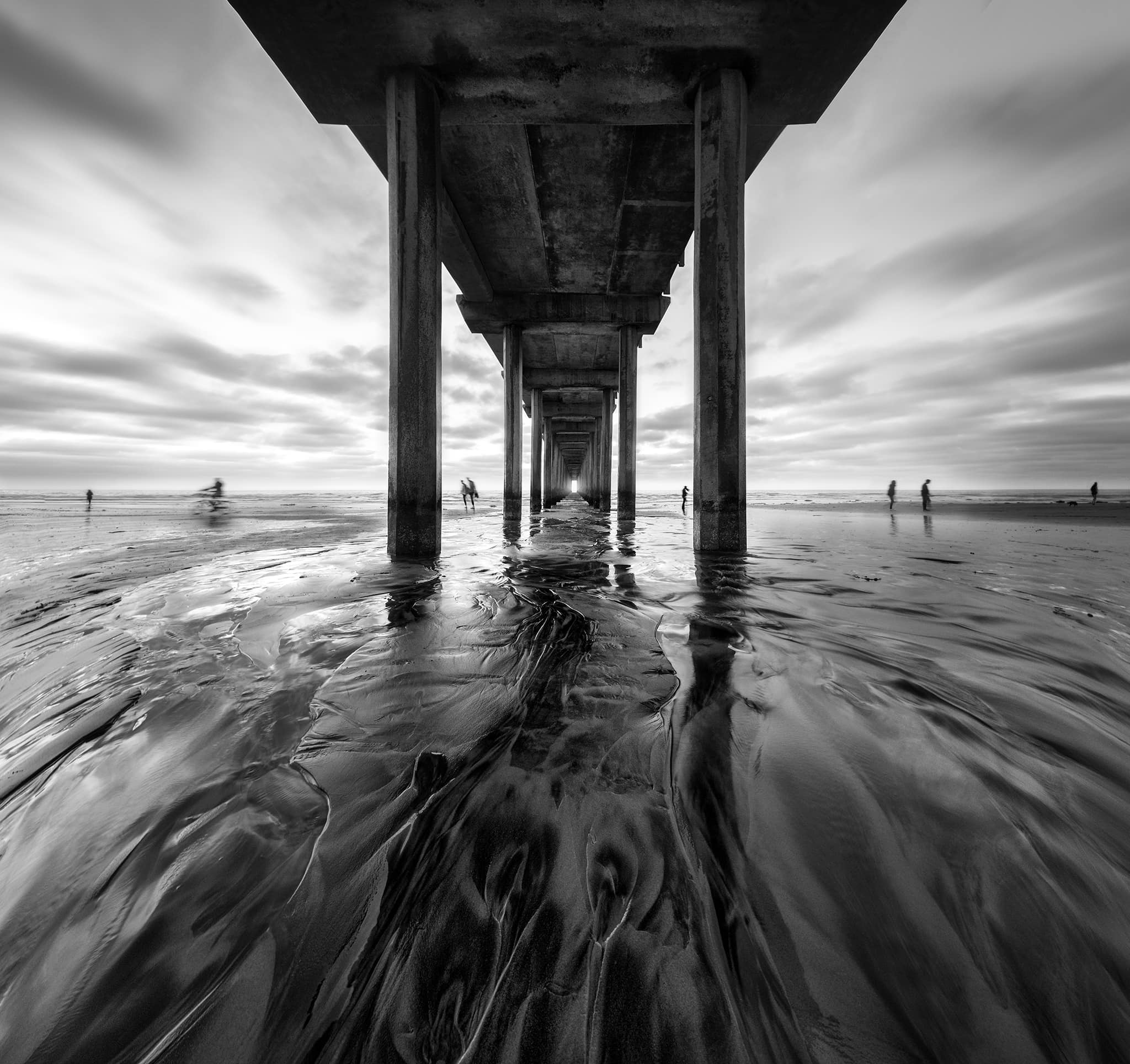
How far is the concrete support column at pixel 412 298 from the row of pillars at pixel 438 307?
14 millimetres

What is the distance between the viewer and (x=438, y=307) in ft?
21.5

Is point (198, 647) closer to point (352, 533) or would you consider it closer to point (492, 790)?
point (492, 790)

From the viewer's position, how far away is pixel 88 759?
154 cm

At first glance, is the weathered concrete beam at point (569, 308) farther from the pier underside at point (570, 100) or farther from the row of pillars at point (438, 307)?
the row of pillars at point (438, 307)

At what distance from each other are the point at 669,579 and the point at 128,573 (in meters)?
6.03

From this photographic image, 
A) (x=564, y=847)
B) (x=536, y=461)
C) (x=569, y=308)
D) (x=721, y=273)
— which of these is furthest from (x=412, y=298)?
(x=536, y=461)

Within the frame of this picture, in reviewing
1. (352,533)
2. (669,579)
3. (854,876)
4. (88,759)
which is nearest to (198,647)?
(88,759)

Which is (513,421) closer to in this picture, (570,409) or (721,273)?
(721,273)

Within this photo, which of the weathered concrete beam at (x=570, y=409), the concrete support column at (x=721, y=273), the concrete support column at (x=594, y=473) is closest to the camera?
the concrete support column at (x=721, y=273)

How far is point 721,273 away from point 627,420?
413 inches

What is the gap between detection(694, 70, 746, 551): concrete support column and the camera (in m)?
6.18

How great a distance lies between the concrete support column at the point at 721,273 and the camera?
6180 mm

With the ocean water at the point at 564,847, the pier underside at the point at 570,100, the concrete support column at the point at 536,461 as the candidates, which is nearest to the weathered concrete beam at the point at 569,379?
the concrete support column at the point at 536,461

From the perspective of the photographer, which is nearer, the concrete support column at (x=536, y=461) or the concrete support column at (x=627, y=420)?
the concrete support column at (x=627, y=420)
